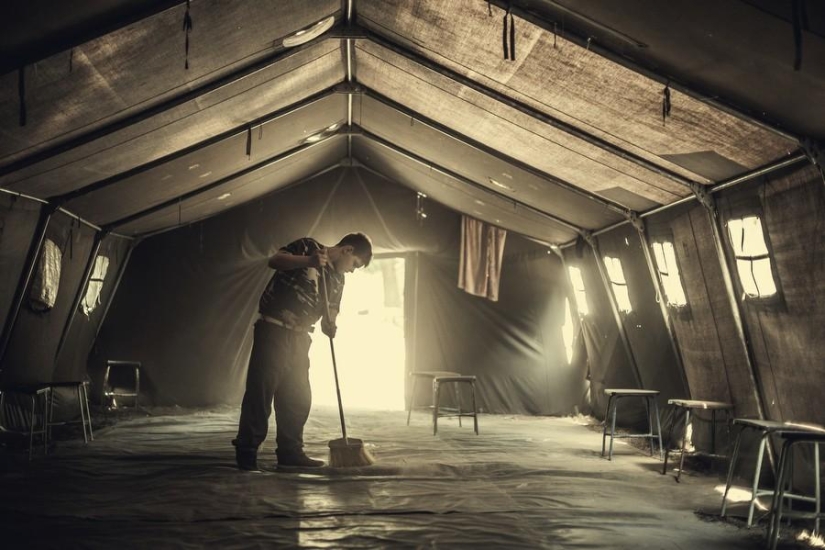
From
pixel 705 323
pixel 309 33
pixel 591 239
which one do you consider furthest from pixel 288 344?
pixel 591 239

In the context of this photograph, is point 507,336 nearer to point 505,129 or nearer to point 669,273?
point 669,273

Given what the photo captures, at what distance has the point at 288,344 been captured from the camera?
4.39m

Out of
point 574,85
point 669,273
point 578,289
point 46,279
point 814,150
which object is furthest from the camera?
point 578,289

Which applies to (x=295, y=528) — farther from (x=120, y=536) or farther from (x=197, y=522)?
(x=120, y=536)

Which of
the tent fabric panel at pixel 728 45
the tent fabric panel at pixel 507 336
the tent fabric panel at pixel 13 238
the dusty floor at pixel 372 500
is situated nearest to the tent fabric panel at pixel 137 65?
the tent fabric panel at pixel 13 238

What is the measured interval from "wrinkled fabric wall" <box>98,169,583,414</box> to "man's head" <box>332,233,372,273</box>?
4.24 m

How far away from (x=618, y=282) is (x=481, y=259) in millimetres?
2550

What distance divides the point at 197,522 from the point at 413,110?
12.4 feet

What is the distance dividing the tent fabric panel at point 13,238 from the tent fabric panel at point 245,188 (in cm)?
191

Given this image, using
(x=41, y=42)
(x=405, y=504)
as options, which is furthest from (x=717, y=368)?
(x=41, y=42)

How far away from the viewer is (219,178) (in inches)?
278

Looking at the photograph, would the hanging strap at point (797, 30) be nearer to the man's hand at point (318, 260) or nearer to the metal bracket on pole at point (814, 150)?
the metal bracket on pole at point (814, 150)

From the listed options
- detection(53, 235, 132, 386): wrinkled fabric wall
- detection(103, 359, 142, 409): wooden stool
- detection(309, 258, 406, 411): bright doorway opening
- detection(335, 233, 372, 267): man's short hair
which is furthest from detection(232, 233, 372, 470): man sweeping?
detection(309, 258, 406, 411): bright doorway opening

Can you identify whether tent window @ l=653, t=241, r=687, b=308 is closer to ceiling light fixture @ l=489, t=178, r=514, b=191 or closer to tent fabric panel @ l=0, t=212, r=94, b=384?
ceiling light fixture @ l=489, t=178, r=514, b=191
